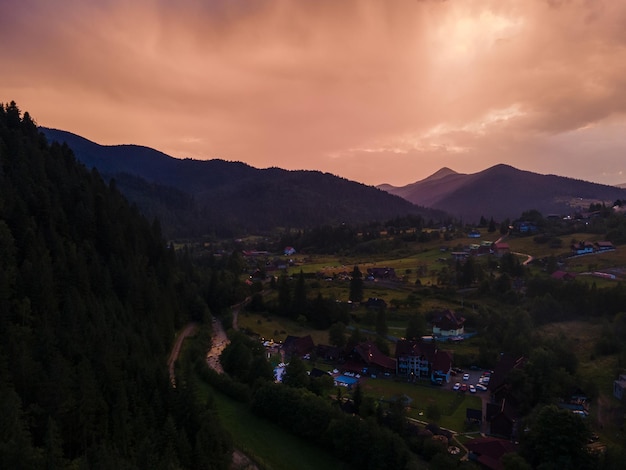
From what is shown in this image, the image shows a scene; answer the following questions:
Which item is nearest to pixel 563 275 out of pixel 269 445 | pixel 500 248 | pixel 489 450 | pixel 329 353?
pixel 500 248

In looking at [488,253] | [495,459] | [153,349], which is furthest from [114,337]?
[488,253]

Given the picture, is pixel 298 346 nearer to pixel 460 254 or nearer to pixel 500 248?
pixel 460 254

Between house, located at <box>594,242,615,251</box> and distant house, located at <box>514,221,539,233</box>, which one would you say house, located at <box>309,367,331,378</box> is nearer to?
house, located at <box>594,242,615,251</box>

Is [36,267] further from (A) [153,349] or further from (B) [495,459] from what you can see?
(B) [495,459]

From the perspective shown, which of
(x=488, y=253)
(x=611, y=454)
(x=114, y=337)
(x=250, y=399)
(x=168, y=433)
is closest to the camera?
(x=168, y=433)

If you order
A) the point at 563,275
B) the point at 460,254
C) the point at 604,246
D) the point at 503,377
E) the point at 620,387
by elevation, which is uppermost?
the point at 604,246

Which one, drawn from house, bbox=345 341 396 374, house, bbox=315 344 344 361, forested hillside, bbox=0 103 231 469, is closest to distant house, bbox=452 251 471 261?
house, bbox=315 344 344 361
